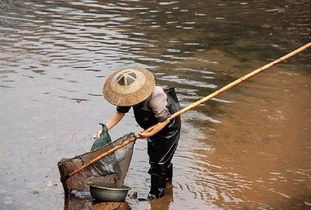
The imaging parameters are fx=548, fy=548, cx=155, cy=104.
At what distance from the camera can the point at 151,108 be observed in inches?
212

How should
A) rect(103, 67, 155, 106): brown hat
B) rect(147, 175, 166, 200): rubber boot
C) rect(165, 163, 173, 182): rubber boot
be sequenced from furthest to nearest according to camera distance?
rect(165, 163, 173, 182): rubber boot < rect(147, 175, 166, 200): rubber boot < rect(103, 67, 155, 106): brown hat

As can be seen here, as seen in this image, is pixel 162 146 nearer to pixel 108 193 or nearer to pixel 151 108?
pixel 151 108

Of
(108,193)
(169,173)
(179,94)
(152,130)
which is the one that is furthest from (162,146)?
(179,94)

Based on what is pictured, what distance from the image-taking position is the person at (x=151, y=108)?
529cm

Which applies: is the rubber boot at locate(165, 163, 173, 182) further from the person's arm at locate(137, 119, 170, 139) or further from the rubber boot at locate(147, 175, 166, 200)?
the person's arm at locate(137, 119, 170, 139)

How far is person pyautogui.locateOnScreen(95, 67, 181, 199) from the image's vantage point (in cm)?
529

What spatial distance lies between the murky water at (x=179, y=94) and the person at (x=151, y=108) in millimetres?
415

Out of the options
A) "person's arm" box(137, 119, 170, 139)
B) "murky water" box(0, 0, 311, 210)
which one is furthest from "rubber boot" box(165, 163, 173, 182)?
"person's arm" box(137, 119, 170, 139)

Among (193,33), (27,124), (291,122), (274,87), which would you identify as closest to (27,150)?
(27,124)

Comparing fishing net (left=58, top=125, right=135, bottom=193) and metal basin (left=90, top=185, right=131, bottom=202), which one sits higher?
fishing net (left=58, top=125, right=135, bottom=193)

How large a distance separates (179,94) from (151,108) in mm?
3758

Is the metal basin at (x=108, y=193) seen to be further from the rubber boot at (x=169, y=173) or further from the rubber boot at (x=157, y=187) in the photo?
the rubber boot at (x=169, y=173)

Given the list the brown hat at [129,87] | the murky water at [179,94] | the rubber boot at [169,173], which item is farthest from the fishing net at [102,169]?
the rubber boot at [169,173]

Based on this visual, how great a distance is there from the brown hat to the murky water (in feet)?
3.97
